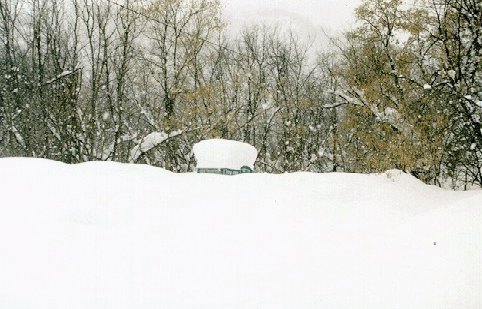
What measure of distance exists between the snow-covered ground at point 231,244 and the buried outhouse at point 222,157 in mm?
3284

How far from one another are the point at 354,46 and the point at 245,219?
21557mm

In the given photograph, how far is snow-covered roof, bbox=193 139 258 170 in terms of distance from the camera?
39.4 feet

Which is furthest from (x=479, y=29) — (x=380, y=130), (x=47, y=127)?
(x=47, y=127)

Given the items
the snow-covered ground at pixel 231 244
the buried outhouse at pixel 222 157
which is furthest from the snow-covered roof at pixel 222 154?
the snow-covered ground at pixel 231 244

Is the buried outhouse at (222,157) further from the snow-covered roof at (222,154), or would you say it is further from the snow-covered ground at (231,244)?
the snow-covered ground at (231,244)

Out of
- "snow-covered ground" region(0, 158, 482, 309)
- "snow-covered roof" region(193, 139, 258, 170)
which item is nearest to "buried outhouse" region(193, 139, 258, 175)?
"snow-covered roof" region(193, 139, 258, 170)

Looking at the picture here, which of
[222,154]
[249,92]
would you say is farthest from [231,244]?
[249,92]

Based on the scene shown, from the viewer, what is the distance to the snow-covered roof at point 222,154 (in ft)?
39.4

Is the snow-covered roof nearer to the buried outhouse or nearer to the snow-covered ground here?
the buried outhouse

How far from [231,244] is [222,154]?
6.27m

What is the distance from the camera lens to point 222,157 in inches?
474

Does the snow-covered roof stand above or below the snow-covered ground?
above

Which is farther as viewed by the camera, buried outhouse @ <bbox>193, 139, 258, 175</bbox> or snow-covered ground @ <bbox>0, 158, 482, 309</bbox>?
buried outhouse @ <bbox>193, 139, 258, 175</bbox>

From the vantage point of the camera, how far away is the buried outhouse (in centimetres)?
1201
